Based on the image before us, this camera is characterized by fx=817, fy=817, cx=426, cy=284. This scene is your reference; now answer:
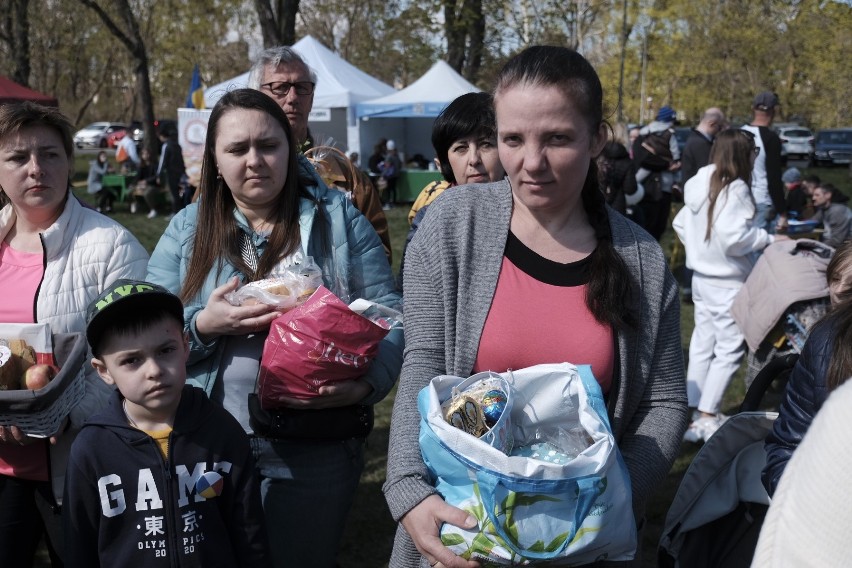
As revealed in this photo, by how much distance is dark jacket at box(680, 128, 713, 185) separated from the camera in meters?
9.64

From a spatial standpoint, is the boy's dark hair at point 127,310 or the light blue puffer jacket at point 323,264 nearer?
the boy's dark hair at point 127,310

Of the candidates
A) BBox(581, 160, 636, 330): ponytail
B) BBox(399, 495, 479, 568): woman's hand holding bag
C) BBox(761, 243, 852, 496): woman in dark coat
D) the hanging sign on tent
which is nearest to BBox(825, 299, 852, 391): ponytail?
BBox(761, 243, 852, 496): woman in dark coat

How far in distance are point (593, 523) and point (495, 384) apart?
1.15 ft

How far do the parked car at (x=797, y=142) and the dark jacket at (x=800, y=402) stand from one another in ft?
119

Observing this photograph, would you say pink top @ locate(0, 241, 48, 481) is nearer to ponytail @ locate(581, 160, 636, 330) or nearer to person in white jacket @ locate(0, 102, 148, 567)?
person in white jacket @ locate(0, 102, 148, 567)

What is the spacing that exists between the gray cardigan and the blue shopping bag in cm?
19

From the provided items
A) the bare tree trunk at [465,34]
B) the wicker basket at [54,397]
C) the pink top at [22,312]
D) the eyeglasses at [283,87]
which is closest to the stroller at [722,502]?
the wicker basket at [54,397]

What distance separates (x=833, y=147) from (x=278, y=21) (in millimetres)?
25854

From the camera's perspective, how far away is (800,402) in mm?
2168

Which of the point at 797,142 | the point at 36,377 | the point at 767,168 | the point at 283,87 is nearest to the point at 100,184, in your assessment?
the point at 767,168

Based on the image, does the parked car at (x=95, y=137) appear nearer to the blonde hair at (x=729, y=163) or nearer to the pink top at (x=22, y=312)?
the blonde hair at (x=729, y=163)

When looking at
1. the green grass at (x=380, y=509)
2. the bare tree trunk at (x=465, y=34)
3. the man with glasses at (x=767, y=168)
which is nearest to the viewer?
the green grass at (x=380, y=509)

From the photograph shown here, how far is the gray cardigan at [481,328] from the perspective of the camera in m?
1.96

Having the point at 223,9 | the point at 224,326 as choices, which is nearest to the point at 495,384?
the point at 224,326
